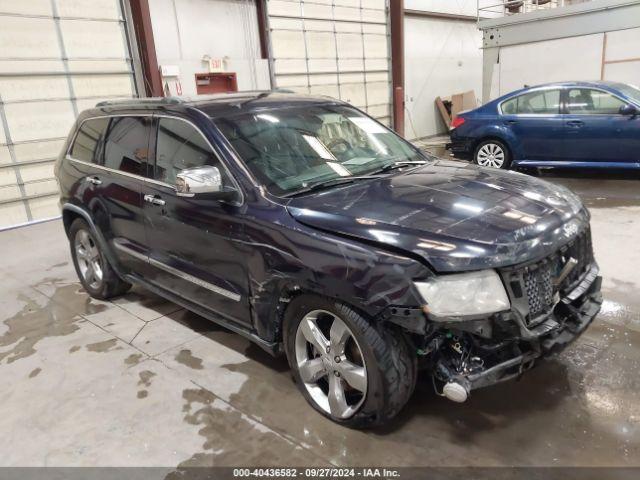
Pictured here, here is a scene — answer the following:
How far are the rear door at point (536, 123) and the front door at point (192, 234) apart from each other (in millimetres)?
6252

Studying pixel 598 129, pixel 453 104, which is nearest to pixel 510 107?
pixel 598 129

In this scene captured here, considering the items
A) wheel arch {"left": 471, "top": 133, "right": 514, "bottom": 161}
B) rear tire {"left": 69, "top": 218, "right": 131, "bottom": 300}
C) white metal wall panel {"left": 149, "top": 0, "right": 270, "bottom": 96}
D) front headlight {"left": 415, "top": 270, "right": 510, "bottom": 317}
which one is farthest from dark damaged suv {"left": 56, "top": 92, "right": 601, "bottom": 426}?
white metal wall panel {"left": 149, "top": 0, "right": 270, "bottom": 96}

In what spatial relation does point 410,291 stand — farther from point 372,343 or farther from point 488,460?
point 488,460

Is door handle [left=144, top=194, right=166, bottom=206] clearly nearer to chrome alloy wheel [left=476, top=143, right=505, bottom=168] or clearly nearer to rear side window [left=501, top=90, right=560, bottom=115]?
chrome alloy wheel [left=476, top=143, right=505, bottom=168]

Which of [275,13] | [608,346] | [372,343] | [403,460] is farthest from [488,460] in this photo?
[275,13]

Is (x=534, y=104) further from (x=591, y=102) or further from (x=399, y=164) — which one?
(x=399, y=164)

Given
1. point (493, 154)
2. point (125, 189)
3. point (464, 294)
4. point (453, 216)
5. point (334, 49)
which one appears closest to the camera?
point (464, 294)

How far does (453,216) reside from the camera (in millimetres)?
2367

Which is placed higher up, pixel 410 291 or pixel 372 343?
pixel 410 291

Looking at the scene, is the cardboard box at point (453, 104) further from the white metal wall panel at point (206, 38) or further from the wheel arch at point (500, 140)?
the wheel arch at point (500, 140)

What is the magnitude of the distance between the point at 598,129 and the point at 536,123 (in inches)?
34.1

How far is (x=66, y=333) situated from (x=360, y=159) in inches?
104

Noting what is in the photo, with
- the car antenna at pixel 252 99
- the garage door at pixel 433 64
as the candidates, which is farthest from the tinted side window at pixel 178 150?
the garage door at pixel 433 64

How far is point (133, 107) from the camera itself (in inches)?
145
